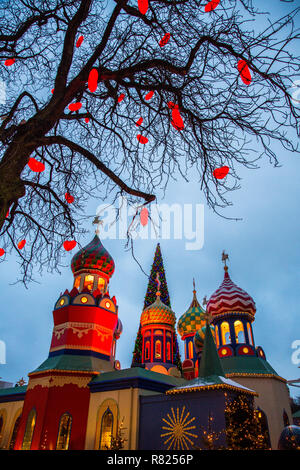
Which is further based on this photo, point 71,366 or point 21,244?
point 71,366

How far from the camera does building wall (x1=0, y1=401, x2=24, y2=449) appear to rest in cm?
1687

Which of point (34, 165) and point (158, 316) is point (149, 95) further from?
point (158, 316)

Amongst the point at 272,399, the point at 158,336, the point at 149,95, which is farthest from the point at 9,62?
the point at 158,336

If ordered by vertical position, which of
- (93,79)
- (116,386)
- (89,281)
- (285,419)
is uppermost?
(89,281)

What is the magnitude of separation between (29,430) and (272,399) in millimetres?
11388

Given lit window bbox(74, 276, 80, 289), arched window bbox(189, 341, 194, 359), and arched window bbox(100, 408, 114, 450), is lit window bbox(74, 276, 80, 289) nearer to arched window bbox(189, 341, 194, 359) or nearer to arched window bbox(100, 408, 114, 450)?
arched window bbox(100, 408, 114, 450)

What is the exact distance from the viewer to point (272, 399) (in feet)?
47.9

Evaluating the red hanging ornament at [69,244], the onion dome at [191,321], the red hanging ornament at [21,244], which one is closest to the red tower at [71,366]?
the red hanging ornament at [21,244]

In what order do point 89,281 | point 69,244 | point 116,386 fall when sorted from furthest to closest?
point 89,281 → point 116,386 → point 69,244

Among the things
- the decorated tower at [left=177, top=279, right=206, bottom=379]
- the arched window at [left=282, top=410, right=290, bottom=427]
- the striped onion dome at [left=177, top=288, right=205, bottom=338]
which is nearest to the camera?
the arched window at [left=282, top=410, right=290, bottom=427]

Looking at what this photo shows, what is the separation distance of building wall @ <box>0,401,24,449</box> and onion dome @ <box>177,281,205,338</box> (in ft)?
40.1

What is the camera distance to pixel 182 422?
10508 mm

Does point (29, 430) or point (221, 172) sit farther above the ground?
point (221, 172)

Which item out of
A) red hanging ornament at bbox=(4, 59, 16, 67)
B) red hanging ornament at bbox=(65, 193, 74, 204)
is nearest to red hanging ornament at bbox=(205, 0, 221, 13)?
red hanging ornament at bbox=(4, 59, 16, 67)
